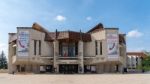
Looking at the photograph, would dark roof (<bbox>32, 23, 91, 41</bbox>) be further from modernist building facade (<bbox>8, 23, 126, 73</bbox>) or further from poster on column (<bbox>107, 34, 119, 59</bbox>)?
poster on column (<bbox>107, 34, 119, 59</bbox>)

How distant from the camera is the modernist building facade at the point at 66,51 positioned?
65.1 m

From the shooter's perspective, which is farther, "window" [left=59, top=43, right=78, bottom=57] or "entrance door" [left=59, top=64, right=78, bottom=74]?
"window" [left=59, top=43, right=78, bottom=57]

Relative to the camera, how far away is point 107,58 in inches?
2576

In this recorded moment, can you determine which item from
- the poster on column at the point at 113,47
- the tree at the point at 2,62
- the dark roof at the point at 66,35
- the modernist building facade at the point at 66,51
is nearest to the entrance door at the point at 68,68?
the modernist building facade at the point at 66,51

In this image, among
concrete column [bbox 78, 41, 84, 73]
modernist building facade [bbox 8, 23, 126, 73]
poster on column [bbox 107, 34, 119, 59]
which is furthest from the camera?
concrete column [bbox 78, 41, 84, 73]

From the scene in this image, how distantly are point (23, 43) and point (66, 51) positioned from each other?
11.2m

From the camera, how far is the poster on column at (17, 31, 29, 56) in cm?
6419

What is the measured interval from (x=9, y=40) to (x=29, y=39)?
854cm

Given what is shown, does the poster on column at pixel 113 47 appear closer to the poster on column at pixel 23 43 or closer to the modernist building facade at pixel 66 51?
the modernist building facade at pixel 66 51

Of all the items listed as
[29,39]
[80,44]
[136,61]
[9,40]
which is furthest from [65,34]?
[136,61]

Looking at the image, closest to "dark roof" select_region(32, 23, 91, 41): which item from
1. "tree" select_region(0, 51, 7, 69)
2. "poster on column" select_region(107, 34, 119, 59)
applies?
"poster on column" select_region(107, 34, 119, 59)

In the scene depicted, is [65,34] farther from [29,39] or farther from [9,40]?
→ [9,40]
